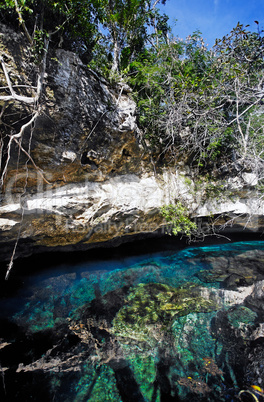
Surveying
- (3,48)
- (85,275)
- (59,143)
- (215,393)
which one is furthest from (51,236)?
(215,393)

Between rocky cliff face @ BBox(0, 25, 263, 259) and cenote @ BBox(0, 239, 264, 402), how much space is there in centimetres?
114

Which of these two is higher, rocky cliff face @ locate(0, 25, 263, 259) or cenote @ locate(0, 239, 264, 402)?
rocky cliff face @ locate(0, 25, 263, 259)

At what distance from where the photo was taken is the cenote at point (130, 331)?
7.82ft

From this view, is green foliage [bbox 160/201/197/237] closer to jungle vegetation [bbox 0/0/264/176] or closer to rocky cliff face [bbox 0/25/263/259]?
rocky cliff face [bbox 0/25/263/259]

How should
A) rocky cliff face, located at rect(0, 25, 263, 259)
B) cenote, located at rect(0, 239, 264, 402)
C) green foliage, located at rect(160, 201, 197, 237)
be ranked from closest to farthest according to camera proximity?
cenote, located at rect(0, 239, 264, 402) → rocky cliff face, located at rect(0, 25, 263, 259) → green foliage, located at rect(160, 201, 197, 237)

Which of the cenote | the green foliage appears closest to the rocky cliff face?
the green foliage

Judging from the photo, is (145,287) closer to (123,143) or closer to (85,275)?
(85,275)

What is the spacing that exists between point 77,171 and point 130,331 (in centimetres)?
330

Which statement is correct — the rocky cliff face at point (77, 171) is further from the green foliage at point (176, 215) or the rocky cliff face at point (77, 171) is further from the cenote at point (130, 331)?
the cenote at point (130, 331)

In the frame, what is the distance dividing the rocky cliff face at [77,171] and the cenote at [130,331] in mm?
1140

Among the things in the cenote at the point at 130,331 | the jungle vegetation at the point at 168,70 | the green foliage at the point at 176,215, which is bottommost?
the cenote at the point at 130,331

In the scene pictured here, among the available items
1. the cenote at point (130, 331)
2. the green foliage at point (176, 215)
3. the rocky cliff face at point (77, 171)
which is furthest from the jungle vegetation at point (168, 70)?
the cenote at point (130, 331)

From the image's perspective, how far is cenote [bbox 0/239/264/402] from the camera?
2.38 m

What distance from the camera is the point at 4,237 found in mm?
4047
